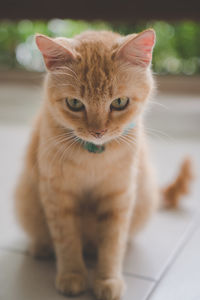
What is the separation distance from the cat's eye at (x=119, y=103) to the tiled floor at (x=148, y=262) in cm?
52

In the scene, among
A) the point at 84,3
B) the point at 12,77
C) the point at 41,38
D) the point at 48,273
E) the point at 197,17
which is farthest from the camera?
the point at 12,77

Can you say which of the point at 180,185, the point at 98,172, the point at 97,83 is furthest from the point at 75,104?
the point at 180,185

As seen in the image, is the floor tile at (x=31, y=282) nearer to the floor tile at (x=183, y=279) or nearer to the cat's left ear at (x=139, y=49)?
the floor tile at (x=183, y=279)

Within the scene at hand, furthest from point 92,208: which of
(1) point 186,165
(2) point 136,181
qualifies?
(1) point 186,165

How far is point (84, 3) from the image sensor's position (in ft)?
8.68

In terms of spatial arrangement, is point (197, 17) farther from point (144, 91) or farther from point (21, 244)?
point (21, 244)

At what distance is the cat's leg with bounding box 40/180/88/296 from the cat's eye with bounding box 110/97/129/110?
0.94 feet

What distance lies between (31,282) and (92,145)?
1.46ft

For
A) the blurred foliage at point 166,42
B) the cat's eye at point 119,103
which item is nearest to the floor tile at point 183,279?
the cat's eye at point 119,103

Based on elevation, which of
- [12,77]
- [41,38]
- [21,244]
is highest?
[41,38]

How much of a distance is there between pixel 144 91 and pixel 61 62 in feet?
0.83

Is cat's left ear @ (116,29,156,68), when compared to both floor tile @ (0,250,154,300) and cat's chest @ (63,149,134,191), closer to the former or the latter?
cat's chest @ (63,149,134,191)

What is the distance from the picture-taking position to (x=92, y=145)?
108 cm

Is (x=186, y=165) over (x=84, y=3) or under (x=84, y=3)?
under
